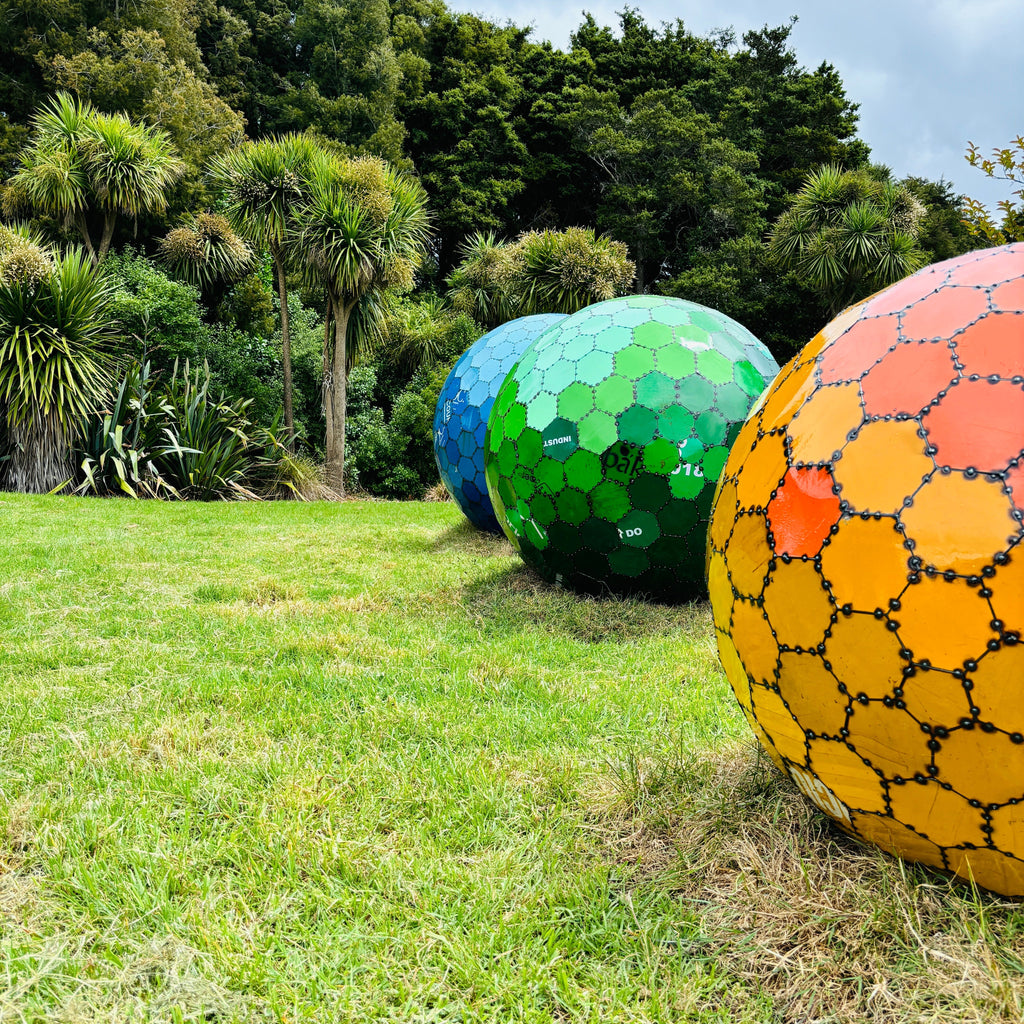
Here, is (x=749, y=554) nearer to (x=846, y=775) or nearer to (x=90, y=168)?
(x=846, y=775)

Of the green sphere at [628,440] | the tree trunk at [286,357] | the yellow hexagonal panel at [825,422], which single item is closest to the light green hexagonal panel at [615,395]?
the green sphere at [628,440]

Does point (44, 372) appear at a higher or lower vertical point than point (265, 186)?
lower

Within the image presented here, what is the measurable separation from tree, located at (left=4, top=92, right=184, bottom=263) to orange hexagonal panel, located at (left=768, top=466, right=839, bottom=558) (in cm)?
1777

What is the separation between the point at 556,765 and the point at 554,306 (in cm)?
1592

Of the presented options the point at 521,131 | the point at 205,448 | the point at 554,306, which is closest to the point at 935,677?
the point at 205,448

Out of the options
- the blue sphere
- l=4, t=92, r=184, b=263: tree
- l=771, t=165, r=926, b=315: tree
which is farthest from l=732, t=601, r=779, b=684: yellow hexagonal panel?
l=771, t=165, r=926, b=315: tree

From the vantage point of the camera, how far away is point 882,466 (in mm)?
1736

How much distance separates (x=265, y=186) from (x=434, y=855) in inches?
625

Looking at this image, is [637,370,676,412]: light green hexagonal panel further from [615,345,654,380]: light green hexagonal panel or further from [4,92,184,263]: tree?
[4,92,184,263]: tree

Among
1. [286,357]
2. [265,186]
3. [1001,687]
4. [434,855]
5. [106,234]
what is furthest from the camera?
[106,234]

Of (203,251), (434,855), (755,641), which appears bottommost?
(434,855)

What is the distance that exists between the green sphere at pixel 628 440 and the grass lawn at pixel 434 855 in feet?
2.40

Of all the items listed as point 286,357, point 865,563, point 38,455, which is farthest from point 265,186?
point 865,563

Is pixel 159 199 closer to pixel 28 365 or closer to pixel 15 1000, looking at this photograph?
pixel 28 365
